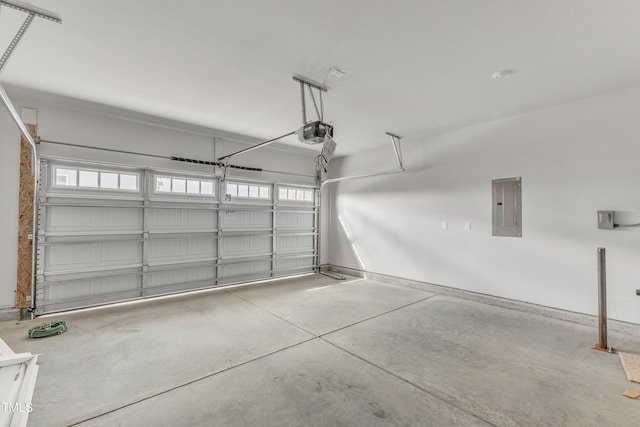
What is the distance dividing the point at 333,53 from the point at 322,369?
295cm

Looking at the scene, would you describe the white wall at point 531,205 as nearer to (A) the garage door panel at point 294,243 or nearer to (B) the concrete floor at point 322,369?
(B) the concrete floor at point 322,369

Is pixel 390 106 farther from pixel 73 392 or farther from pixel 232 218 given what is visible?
pixel 73 392

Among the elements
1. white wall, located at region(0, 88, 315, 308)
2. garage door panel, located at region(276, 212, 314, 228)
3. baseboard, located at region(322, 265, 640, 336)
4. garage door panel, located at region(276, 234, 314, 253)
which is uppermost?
white wall, located at region(0, 88, 315, 308)

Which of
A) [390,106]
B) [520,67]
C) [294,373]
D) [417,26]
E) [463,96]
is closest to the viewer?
[417,26]

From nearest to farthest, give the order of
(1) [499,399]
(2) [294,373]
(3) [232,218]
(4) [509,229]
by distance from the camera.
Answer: (1) [499,399]
(2) [294,373]
(4) [509,229]
(3) [232,218]

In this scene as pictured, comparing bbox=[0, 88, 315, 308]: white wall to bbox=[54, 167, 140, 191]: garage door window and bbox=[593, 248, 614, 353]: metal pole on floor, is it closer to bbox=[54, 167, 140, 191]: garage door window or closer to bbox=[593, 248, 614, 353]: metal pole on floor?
bbox=[54, 167, 140, 191]: garage door window

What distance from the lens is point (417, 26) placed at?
2.22 meters

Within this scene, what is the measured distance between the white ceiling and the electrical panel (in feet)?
3.60

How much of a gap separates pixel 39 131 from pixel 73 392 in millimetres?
3578

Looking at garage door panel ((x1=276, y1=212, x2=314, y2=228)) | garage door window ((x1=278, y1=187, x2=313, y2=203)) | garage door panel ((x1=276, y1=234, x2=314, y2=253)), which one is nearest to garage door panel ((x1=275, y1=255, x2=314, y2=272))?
garage door panel ((x1=276, y1=234, x2=314, y2=253))

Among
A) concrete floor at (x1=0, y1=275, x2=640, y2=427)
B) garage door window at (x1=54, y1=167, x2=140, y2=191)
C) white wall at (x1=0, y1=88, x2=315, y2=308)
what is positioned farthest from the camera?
garage door window at (x1=54, y1=167, x2=140, y2=191)

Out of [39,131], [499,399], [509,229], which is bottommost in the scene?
[499,399]

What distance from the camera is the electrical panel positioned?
13.5 ft

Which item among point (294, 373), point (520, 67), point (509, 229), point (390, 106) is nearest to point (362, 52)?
point (390, 106)
